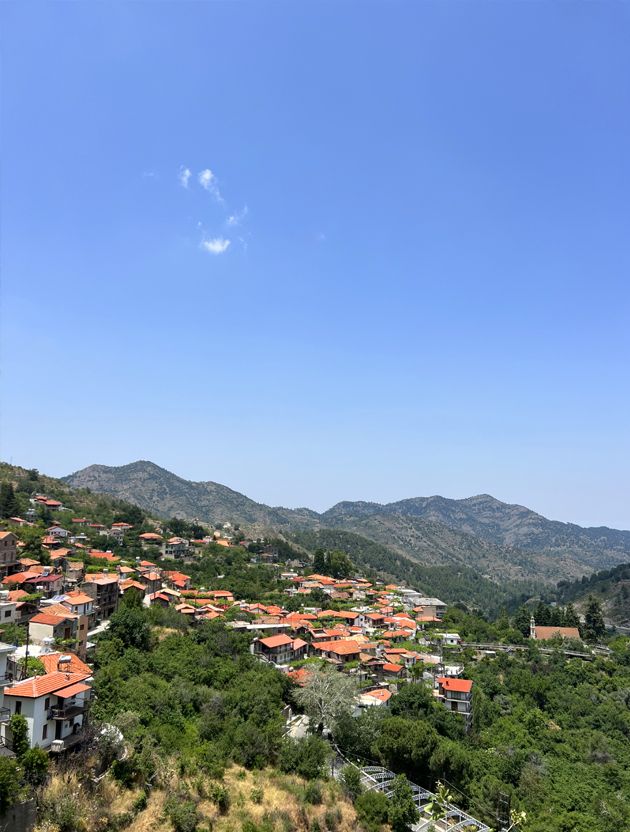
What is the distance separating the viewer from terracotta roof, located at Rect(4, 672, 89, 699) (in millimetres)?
18594

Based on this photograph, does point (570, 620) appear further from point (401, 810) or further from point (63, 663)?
point (63, 663)

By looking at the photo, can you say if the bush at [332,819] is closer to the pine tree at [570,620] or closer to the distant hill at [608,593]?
the pine tree at [570,620]

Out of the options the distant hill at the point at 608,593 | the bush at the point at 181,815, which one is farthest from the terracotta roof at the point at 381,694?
the distant hill at the point at 608,593

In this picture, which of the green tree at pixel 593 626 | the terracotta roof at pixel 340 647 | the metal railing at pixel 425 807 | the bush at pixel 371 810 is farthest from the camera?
the green tree at pixel 593 626

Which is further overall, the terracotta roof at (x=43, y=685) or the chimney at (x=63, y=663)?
the chimney at (x=63, y=663)

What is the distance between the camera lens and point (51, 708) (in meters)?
19.4

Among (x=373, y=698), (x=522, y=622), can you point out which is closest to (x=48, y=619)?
(x=373, y=698)

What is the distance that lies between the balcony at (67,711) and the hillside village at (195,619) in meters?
0.04

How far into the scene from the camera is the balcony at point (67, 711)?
1933cm

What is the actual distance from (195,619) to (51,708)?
2603cm

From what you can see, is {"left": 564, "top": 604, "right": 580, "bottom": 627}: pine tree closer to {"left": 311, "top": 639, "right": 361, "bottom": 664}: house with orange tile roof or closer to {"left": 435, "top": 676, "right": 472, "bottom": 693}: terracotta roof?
{"left": 311, "top": 639, "right": 361, "bottom": 664}: house with orange tile roof

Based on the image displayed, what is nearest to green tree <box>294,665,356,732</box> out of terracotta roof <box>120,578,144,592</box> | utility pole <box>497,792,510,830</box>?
utility pole <box>497,792,510,830</box>

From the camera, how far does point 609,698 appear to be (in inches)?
1811

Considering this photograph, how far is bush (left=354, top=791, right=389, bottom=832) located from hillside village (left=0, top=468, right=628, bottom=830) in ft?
12.1
